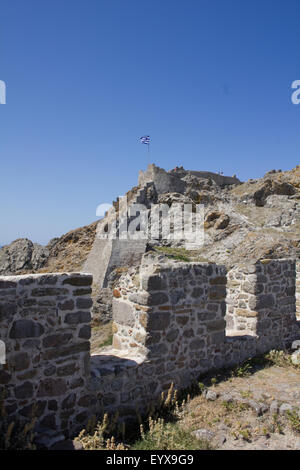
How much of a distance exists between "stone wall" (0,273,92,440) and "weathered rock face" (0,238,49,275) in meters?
16.1

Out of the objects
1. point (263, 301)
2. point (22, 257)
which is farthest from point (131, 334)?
point (22, 257)

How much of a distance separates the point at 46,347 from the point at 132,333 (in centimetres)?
147

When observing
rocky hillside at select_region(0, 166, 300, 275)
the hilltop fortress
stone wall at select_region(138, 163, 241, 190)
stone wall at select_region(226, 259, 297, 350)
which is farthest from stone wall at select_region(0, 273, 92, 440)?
stone wall at select_region(138, 163, 241, 190)

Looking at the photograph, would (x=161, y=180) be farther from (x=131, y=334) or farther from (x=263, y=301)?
(x=131, y=334)

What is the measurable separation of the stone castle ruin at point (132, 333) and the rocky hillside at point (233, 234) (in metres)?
8.05

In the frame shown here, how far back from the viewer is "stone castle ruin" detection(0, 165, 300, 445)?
11.2ft

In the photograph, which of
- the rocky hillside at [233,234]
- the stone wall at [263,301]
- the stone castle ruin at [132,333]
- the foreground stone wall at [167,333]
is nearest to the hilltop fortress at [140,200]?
the rocky hillside at [233,234]

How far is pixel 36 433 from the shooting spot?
3316 millimetres

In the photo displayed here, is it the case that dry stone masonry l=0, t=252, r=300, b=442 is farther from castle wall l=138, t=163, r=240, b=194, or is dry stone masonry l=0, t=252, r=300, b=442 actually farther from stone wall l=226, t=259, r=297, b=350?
castle wall l=138, t=163, r=240, b=194

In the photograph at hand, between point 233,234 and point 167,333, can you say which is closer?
point 167,333

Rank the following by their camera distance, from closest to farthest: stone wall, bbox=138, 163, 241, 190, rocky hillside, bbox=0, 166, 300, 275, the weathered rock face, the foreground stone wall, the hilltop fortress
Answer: the foreground stone wall
rocky hillside, bbox=0, 166, 300, 275
the hilltop fortress
the weathered rock face
stone wall, bbox=138, 163, 241, 190

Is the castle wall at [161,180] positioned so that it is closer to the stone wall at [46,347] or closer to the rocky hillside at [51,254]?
the rocky hillside at [51,254]

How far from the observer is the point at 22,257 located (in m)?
19.5

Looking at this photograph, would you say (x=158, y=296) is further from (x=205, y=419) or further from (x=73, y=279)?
(x=205, y=419)
